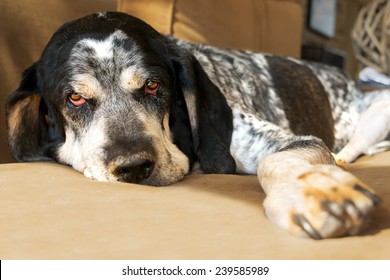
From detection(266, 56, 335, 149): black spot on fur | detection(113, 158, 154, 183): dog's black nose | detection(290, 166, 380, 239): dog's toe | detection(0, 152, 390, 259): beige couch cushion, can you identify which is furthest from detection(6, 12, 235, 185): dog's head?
detection(266, 56, 335, 149): black spot on fur

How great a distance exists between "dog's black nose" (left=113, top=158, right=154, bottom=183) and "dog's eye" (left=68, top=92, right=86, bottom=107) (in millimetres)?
360

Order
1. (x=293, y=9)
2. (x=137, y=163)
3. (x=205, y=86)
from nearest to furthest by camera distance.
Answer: (x=137, y=163), (x=205, y=86), (x=293, y=9)

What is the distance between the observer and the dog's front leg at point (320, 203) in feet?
4.06

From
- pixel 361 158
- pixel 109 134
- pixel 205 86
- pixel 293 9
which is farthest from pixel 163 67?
pixel 293 9

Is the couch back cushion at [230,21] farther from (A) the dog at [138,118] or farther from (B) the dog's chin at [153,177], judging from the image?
(B) the dog's chin at [153,177]

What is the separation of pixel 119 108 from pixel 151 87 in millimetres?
161

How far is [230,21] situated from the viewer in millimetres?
3551

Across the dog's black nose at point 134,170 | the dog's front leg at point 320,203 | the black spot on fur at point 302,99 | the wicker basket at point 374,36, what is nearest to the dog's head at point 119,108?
the dog's black nose at point 134,170

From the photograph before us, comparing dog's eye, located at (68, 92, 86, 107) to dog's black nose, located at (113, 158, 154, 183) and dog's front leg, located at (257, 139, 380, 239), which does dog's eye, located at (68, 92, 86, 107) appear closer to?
dog's black nose, located at (113, 158, 154, 183)

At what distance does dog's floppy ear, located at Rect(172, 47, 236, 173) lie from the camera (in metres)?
2.25

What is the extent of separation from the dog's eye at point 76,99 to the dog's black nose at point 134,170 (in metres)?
0.36

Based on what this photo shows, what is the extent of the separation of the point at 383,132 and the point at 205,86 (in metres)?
1.15

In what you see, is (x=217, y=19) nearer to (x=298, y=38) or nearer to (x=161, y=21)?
(x=161, y=21)

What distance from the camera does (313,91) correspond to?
3.32 meters
